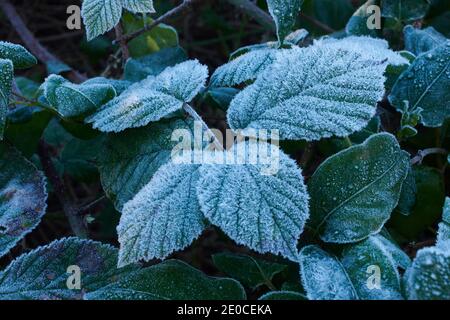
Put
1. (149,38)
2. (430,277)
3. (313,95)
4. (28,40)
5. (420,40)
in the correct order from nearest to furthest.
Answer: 1. (430,277)
2. (313,95)
3. (420,40)
4. (149,38)
5. (28,40)

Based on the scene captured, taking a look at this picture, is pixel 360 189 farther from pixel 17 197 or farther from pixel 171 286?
pixel 17 197

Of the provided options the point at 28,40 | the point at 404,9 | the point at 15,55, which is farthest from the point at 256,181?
the point at 28,40

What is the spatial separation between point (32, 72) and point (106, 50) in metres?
0.30

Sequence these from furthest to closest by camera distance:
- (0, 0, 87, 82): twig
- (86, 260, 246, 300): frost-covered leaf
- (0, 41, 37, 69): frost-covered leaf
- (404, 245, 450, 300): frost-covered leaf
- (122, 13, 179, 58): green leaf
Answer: (0, 0, 87, 82): twig, (122, 13, 179, 58): green leaf, (0, 41, 37, 69): frost-covered leaf, (86, 260, 246, 300): frost-covered leaf, (404, 245, 450, 300): frost-covered leaf

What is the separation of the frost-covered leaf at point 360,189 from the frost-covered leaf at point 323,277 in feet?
0.08

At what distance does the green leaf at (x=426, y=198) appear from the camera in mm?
790

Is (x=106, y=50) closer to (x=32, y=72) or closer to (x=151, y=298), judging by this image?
(x=32, y=72)

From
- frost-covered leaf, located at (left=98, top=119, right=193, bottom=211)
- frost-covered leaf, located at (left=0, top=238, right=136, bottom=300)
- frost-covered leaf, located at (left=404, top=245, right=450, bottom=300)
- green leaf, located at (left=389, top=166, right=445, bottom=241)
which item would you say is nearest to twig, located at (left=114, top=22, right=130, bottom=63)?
frost-covered leaf, located at (left=98, top=119, right=193, bottom=211)

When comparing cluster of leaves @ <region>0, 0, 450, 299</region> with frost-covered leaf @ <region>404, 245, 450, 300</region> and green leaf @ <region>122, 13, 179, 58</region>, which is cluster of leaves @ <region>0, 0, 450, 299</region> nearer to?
frost-covered leaf @ <region>404, 245, 450, 300</region>

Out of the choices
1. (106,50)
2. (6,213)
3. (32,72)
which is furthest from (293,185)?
(32,72)

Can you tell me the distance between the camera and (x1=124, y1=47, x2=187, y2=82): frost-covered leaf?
2.91 feet

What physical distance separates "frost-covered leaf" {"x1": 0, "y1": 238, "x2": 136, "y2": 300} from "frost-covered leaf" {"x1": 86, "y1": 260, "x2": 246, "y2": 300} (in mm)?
31

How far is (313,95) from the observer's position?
625mm

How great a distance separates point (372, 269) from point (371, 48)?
27cm
